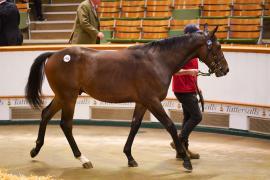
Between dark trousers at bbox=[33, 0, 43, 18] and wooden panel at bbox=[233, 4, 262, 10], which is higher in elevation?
wooden panel at bbox=[233, 4, 262, 10]

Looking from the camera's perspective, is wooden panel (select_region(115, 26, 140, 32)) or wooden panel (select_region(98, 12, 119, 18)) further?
wooden panel (select_region(98, 12, 119, 18))

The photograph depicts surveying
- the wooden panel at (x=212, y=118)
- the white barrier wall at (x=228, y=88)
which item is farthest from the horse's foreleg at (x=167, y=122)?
the wooden panel at (x=212, y=118)

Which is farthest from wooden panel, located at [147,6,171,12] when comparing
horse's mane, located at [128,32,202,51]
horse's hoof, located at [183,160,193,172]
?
horse's hoof, located at [183,160,193,172]

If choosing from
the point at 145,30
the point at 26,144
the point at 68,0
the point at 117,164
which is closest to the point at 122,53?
the point at 117,164

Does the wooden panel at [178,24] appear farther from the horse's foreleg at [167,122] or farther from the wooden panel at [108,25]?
the horse's foreleg at [167,122]

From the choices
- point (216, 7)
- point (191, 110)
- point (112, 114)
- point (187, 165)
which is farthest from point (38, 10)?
point (187, 165)

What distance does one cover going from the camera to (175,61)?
6.78 m

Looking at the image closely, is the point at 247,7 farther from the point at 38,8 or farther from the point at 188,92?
the point at 188,92

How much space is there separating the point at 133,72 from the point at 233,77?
2.36 metres

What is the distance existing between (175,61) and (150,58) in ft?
0.93

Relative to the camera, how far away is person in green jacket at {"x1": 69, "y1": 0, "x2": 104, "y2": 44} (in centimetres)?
955

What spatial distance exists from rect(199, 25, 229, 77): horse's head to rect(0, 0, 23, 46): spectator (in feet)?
13.9

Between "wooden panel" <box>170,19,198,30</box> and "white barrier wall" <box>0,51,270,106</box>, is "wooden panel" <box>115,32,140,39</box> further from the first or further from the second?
"white barrier wall" <box>0,51,270,106</box>

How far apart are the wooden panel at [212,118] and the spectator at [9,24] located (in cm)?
293
